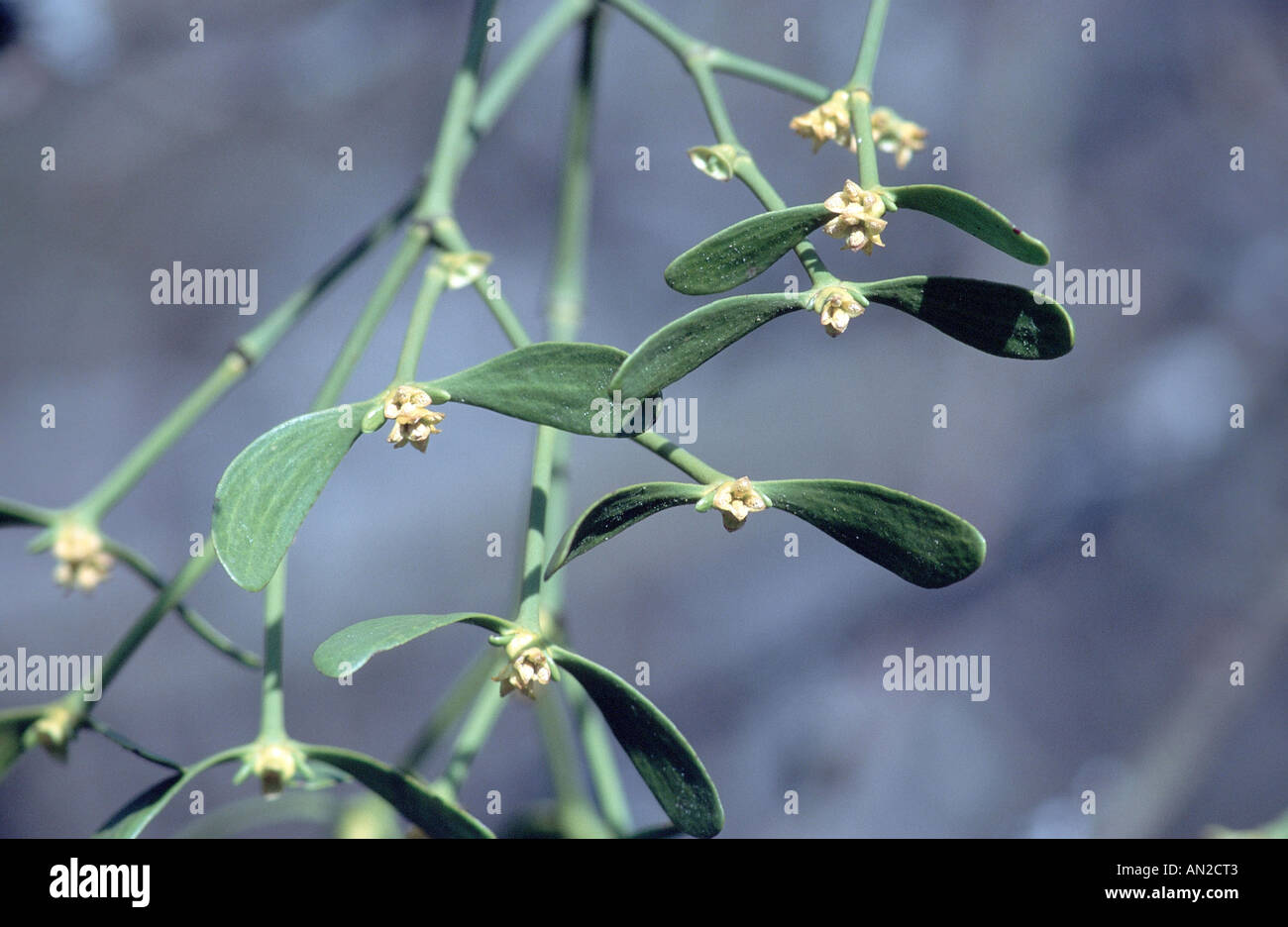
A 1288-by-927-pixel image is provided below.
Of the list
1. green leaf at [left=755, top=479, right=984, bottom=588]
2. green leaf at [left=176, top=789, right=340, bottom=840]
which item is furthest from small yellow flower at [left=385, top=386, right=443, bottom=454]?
green leaf at [left=176, top=789, right=340, bottom=840]

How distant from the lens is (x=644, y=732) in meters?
0.29

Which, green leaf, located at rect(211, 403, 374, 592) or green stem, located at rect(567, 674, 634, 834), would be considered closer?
green leaf, located at rect(211, 403, 374, 592)

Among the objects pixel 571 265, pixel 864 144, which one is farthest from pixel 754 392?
pixel 864 144

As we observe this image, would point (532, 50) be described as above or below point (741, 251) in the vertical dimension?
above

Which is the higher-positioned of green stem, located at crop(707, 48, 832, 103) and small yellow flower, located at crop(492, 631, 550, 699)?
green stem, located at crop(707, 48, 832, 103)

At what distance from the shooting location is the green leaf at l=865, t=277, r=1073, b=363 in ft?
0.80

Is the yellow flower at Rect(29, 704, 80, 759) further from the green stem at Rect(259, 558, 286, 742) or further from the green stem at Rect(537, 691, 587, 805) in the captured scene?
the green stem at Rect(537, 691, 587, 805)

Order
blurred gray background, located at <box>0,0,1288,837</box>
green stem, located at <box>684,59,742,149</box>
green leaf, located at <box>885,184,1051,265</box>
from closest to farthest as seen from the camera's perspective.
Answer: green leaf, located at <box>885,184,1051,265</box>
green stem, located at <box>684,59,742,149</box>
blurred gray background, located at <box>0,0,1288,837</box>

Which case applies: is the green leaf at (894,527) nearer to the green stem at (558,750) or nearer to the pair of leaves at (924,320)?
the pair of leaves at (924,320)

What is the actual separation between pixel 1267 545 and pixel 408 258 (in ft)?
3.31

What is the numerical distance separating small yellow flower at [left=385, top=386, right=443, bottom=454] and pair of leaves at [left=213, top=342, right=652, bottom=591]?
1cm

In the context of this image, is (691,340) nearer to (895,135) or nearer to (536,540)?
(536,540)

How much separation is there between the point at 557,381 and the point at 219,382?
20cm
